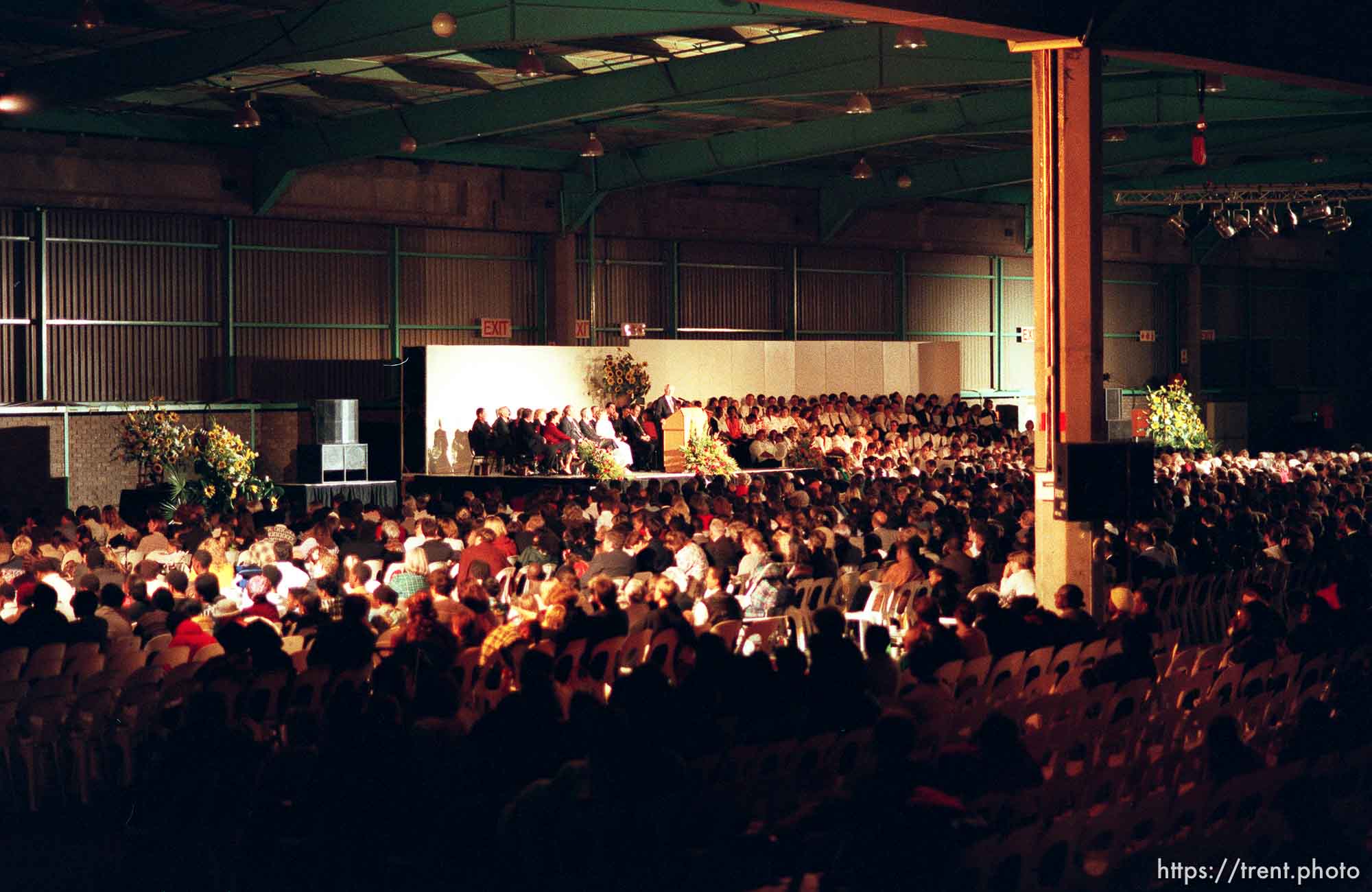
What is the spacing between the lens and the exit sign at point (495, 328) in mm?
28469

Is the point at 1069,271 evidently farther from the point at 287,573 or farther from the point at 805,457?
the point at 805,457

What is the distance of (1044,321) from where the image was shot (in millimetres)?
12461

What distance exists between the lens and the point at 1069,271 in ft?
40.6

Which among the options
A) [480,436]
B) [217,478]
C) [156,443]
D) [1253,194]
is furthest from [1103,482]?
[1253,194]

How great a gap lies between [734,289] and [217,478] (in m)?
12.1

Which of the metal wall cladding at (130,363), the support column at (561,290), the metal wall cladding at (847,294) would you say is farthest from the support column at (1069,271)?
the metal wall cladding at (847,294)

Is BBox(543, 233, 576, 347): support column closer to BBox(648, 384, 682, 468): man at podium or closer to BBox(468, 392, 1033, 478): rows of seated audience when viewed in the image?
BBox(468, 392, 1033, 478): rows of seated audience

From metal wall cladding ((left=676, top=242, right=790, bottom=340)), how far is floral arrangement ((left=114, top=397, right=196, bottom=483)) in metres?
10.5

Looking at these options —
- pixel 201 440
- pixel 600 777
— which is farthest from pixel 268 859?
pixel 201 440

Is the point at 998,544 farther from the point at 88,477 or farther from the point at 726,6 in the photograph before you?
the point at 88,477

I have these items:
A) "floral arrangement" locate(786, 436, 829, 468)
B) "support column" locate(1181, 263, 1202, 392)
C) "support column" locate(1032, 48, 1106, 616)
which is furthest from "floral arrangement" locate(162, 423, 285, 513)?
"support column" locate(1181, 263, 1202, 392)

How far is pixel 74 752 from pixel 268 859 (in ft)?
11.1

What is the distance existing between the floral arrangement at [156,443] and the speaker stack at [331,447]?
5.62ft

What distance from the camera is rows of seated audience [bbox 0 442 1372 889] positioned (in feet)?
19.1
